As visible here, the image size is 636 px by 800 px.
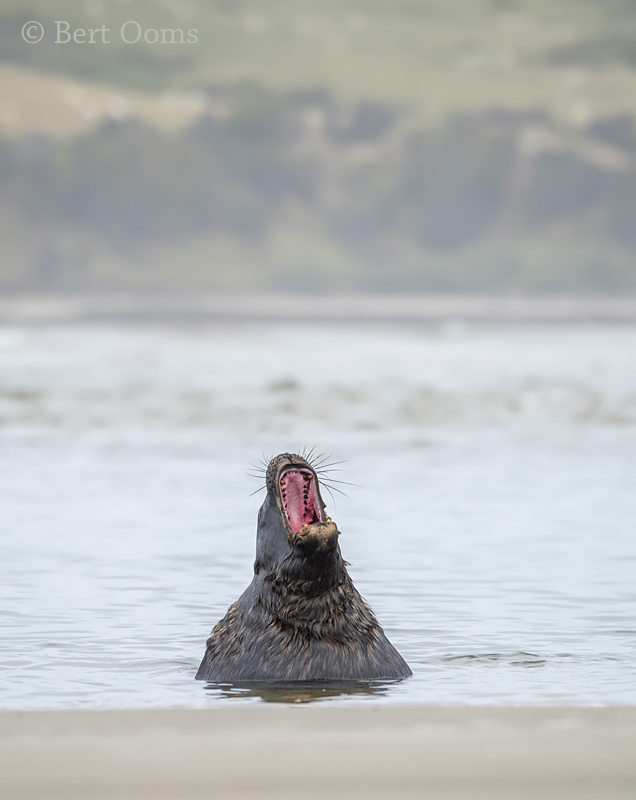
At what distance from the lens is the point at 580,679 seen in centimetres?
595

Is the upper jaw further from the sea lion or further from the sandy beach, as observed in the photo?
the sandy beach

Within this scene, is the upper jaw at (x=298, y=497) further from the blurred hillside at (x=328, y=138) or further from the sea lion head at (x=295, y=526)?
the blurred hillside at (x=328, y=138)

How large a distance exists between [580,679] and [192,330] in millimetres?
36218

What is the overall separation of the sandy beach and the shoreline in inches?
1532

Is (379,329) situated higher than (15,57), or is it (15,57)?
(15,57)

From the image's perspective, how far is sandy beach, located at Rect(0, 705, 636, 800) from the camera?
3.71 metres

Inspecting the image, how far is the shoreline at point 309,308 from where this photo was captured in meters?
44.1

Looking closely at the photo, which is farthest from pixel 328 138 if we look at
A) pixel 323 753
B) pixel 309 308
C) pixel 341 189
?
pixel 323 753

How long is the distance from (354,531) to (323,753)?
6.32 m

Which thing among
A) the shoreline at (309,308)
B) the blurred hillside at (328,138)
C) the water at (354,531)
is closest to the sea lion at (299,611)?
the water at (354,531)

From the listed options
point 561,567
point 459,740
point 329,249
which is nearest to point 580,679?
point 459,740

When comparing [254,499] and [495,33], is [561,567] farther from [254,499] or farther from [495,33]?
[495,33]

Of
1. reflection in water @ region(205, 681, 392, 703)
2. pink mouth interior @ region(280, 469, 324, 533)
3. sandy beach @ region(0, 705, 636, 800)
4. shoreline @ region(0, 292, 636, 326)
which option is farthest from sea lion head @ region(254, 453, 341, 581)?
shoreline @ region(0, 292, 636, 326)

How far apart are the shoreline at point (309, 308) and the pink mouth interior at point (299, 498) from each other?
37.7m
